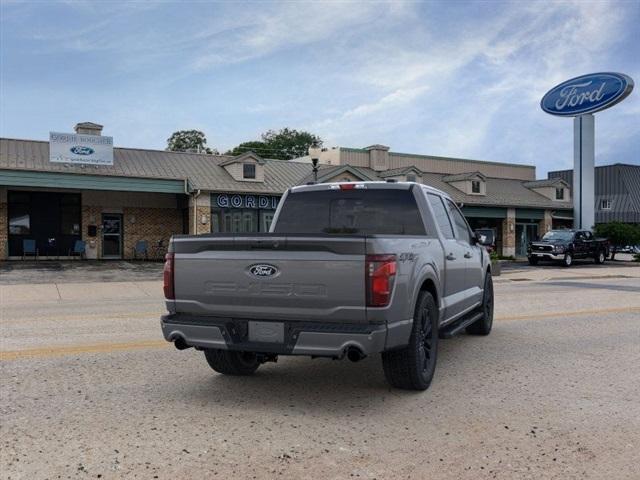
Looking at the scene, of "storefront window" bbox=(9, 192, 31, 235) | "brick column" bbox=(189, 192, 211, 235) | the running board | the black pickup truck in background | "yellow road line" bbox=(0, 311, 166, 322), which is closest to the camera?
the running board

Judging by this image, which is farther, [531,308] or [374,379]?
[531,308]

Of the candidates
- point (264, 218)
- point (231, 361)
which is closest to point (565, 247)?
point (264, 218)

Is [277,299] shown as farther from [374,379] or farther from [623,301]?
[623,301]

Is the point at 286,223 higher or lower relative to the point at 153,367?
higher

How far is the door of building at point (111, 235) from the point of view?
29844mm

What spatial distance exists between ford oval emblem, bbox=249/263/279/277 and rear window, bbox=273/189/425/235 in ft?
4.89

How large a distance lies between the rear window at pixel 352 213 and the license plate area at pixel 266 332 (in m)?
1.65

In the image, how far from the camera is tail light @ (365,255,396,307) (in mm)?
4609

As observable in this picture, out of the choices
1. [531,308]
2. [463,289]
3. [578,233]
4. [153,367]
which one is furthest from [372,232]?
[578,233]

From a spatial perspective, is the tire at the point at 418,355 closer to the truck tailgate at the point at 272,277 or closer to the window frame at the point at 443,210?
the truck tailgate at the point at 272,277

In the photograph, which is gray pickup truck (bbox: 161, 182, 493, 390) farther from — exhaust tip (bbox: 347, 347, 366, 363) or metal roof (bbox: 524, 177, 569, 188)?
metal roof (bbox: 524, 177, 569, 188)

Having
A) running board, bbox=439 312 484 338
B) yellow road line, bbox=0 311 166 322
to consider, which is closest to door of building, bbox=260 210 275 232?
yellow road line, bbox=0 311 166 322

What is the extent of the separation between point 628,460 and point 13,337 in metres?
7.45

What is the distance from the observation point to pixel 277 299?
484cm
